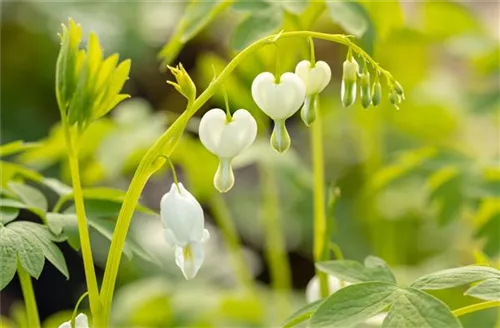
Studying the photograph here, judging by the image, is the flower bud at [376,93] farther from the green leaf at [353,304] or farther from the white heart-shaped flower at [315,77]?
the green leaf at [353,304]

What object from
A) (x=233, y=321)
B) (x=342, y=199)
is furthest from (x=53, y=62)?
(x=233, y=321)

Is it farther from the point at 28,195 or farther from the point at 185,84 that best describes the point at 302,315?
the point at 28,195

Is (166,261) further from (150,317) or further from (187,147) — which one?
(187,147)

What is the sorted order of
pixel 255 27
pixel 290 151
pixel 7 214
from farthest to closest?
pixel 290 151 < pixel 255 27 < pixel 7 214

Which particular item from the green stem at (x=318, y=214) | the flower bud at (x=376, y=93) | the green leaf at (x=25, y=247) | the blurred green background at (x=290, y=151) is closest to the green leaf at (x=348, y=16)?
the blurred green background at (x=290, y=151)

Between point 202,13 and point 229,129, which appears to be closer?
point 229,129

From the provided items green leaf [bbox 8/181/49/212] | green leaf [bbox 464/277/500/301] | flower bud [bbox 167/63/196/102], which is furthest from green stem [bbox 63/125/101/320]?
green leaf [bbox 464/277/500/301]

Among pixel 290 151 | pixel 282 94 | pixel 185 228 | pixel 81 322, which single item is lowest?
pixel 290 151

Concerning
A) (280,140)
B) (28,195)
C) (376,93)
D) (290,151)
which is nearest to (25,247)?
(28,195)
